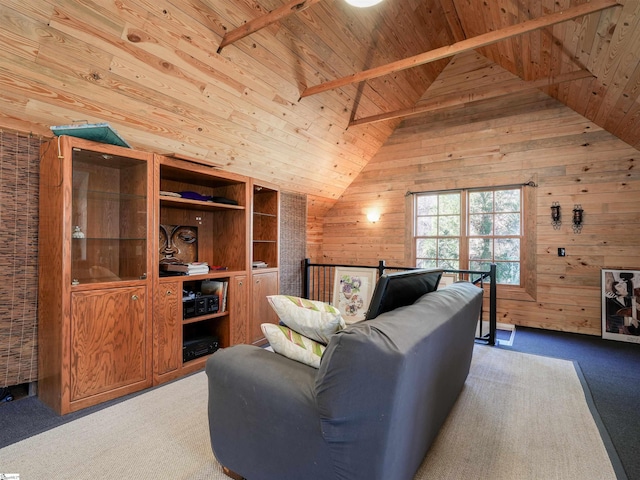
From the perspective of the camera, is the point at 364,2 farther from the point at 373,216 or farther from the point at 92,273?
the point at 373,216

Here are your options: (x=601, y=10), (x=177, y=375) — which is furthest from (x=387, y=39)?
(x=177, y=375)

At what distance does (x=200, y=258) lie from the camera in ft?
12.1

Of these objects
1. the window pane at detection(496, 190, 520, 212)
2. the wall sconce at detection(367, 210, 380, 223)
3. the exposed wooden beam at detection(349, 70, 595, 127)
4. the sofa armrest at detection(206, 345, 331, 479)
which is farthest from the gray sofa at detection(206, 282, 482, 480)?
the wall sconce at detection(367, 210, 380, 223)

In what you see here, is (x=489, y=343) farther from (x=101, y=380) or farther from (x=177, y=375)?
(x=101, y=380)

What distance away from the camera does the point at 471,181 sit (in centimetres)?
494

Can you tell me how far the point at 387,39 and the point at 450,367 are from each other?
3478mm

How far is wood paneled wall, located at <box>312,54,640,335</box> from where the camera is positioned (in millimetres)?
4090

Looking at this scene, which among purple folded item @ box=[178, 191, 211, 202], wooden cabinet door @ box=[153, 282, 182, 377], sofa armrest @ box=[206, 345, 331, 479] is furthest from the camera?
purple folded item @ box=[178, 191, 211, 202]

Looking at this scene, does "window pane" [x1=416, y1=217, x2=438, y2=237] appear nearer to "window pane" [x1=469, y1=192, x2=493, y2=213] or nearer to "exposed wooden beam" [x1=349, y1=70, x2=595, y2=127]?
"window pane" [x1=469, y1=192, x2=493, y2=213]

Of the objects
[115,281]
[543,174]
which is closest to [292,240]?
[115,281]

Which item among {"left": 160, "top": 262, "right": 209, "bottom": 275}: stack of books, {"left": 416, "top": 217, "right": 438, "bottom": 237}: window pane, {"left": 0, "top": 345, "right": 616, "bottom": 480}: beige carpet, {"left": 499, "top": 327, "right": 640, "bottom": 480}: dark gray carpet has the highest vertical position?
{"left": 416, "top": 217, "right": 438, "bottom": 237}: window pane

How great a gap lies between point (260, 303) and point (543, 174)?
163 inches

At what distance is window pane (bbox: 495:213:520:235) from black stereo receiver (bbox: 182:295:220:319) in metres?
4.07

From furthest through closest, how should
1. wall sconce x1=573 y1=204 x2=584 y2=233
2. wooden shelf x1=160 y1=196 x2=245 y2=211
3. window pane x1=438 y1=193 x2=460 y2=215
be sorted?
window pane x1=438 y1=193 x2=460 y2=215, wall sconce x1=573 y1=204 x2=584 y2=233, wooden shelf x1=160 y1=196 x2=245 y2=211
